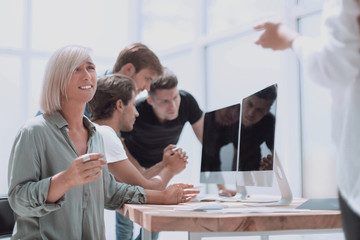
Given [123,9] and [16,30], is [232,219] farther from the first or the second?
[123,9]

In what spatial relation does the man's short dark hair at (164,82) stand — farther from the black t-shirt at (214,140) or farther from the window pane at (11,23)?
the window pane at (11,23)

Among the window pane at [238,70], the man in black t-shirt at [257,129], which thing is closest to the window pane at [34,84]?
the window pane at [238,70]

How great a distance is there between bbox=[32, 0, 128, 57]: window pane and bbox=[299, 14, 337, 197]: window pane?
8.33 ft

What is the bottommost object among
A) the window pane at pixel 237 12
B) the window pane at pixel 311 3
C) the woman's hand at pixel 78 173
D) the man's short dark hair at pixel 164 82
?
the woman's hand at pixel 78 173

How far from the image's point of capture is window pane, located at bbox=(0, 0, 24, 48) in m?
4.57

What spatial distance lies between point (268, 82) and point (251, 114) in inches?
77.9

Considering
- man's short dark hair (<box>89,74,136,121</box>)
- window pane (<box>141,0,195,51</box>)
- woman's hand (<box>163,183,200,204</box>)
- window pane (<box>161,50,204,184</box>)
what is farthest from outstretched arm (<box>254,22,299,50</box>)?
window pane (<box>141,0,195,51</box>)

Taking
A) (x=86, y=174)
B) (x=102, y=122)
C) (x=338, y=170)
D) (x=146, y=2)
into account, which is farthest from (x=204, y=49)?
(x=338, y=170)

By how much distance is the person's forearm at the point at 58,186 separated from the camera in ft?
4.30

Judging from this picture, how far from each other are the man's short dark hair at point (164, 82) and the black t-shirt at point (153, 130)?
0.54 ft

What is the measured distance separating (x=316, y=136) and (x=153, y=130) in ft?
4.09

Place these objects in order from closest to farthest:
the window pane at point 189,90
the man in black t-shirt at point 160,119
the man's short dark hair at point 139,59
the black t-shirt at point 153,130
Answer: the man's short dark hair at point 139,59 < the man in black t-shirt at point 160,119 < the black t-shirt at point 153,130 < the window pane at point 189,90

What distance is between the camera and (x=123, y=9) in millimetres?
5348

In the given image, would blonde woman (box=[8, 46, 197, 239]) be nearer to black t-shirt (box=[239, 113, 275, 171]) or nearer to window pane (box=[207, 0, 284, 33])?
black t-shirt (box=[239, 113, 275, 171])
